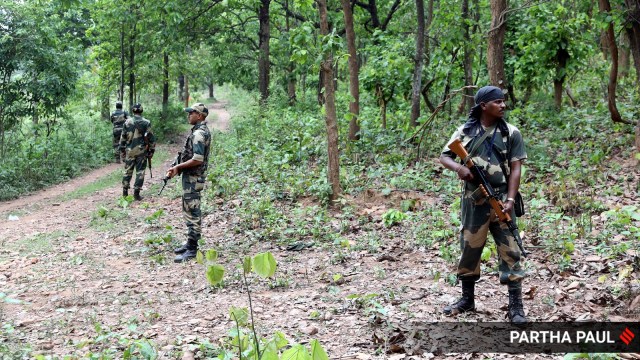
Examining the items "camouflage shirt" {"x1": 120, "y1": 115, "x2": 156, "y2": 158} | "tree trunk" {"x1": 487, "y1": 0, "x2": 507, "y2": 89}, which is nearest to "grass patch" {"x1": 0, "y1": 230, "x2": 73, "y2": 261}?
"camouflage shirt" {"x1": 120, "y1": 115, "x2": 156, "y2": 158}

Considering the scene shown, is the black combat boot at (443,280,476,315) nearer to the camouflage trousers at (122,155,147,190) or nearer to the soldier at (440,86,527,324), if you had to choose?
the soldier at (440,86,527,324)

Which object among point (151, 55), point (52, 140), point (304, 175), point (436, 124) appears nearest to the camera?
point (304, 175)

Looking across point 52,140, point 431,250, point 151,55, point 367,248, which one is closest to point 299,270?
point 367,248

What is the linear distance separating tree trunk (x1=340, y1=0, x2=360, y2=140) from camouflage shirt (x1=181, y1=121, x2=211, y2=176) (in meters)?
3.38

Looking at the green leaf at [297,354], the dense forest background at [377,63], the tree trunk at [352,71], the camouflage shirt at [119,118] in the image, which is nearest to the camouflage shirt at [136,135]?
the dense forest background at [377,63]

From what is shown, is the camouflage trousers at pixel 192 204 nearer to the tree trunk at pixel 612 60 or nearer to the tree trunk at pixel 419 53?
the tree trunk at pixel 419 53

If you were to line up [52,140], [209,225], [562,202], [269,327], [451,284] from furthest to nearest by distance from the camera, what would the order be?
[52,140]
[209,225]
[562,202]
[451,284]
[269,327]

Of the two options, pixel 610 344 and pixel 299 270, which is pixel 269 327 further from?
pixel 610 344

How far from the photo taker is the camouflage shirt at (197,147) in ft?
23.9

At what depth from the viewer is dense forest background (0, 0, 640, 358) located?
23.7ft

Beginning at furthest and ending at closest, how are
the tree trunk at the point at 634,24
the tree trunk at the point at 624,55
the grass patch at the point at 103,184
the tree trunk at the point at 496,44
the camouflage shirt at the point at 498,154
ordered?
the tree trunk at the point at 624,55 → the grass patch at the point at 103,184 → the tree trunk at the point at 634,24 → the tree trunk at the point at 496,44 → the camouflage shirt at the point at 498,154

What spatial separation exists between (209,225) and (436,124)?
5.72 meters

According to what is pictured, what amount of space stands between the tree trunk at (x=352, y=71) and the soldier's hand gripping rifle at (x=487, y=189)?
5.47 metres

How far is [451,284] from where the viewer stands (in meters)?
5.46
